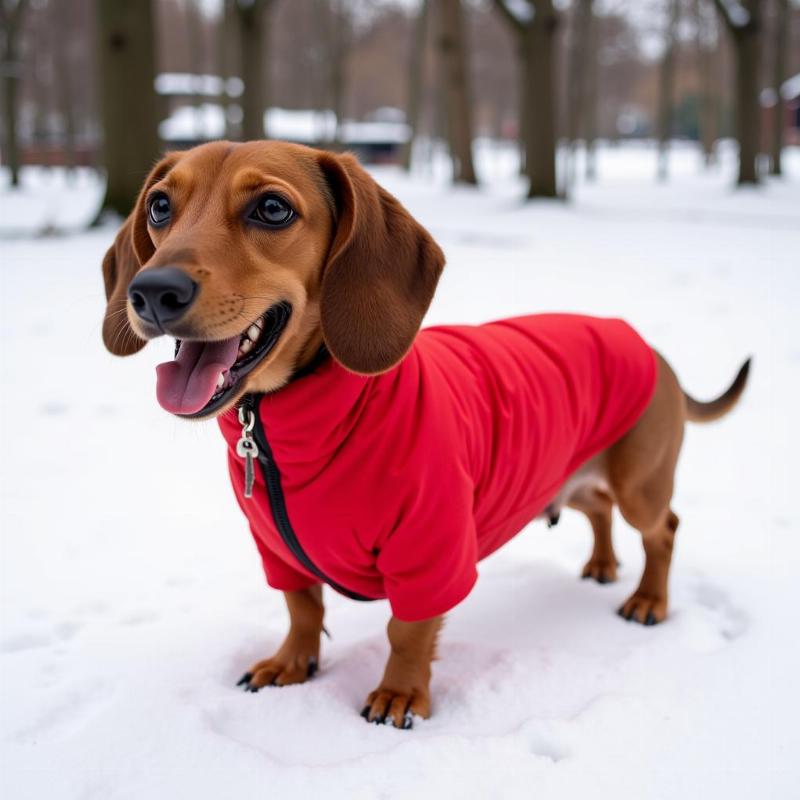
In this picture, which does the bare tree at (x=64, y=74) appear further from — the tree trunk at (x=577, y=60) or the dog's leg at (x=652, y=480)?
the dog's leg at (x=652, y=480)

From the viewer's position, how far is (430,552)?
228 centimetres

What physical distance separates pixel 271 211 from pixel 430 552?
104cm

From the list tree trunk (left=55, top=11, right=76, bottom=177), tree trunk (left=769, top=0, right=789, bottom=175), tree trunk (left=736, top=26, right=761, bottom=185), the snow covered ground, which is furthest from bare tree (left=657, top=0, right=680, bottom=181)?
the snow covered ground

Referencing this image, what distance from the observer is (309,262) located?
2271mm

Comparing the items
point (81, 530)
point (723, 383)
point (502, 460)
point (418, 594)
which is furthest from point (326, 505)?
point (723, 383)

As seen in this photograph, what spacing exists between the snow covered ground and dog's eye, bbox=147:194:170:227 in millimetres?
1458

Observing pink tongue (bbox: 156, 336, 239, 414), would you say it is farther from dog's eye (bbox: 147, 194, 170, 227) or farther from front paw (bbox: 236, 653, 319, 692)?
front paw (bbox: 236, 653, 319, 692)

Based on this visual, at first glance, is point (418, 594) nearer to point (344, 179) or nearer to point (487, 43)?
point (344, 179)

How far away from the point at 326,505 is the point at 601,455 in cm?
135

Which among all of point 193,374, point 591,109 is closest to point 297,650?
point 193,374

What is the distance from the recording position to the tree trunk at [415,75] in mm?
26375

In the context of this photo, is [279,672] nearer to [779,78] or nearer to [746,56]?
[746,56]

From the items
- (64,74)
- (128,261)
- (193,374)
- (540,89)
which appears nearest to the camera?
(193,374)

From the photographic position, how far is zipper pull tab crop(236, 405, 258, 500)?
2.26m
